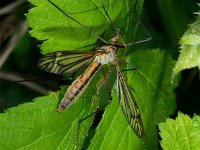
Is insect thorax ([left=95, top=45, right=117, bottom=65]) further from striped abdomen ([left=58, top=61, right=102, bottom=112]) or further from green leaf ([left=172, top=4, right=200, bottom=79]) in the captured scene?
green leaf ([left=172, top=4, right=200, bottom=79])

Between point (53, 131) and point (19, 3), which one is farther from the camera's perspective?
point (19, 3)

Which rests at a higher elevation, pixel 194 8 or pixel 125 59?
pixel 194 8

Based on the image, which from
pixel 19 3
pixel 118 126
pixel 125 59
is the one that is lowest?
pixel 118 126

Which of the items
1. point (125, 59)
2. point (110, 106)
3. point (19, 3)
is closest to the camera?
point (110, 106)

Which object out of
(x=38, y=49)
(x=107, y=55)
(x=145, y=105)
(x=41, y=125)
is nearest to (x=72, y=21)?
(x=107, y=55)

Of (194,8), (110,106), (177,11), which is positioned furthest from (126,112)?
(194,8)

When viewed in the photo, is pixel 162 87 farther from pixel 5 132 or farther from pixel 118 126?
pixel 5 132
